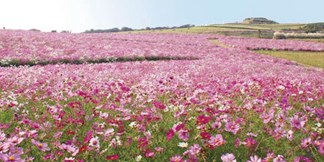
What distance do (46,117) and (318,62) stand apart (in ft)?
88.9

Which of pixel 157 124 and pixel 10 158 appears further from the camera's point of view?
pixel 157 124

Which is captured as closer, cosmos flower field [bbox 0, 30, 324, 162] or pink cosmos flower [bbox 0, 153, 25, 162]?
pink cosmos flower [bbox 0, 153, 25, 162]

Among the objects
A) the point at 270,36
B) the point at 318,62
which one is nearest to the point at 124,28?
the point at 270,36

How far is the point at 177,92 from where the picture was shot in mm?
10250

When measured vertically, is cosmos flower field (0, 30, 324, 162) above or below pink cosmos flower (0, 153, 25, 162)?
below

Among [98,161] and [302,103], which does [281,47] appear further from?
[98,161]

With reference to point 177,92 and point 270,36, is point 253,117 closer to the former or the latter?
point 177,92

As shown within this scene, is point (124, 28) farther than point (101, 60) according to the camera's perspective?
Yes

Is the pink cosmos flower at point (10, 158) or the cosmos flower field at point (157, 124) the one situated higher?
the pink cosmos flower at point (10, 158)

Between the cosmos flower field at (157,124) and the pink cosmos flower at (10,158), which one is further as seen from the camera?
the cosmos flower field at (157,124)

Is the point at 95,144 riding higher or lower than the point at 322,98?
higher

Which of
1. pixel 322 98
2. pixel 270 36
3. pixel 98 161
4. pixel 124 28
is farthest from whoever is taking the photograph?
pixel 124 28

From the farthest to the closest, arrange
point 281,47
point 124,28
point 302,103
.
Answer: point 124,28, point 281,47, point 302,103

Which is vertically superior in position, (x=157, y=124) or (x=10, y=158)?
(x=10, y=158)
